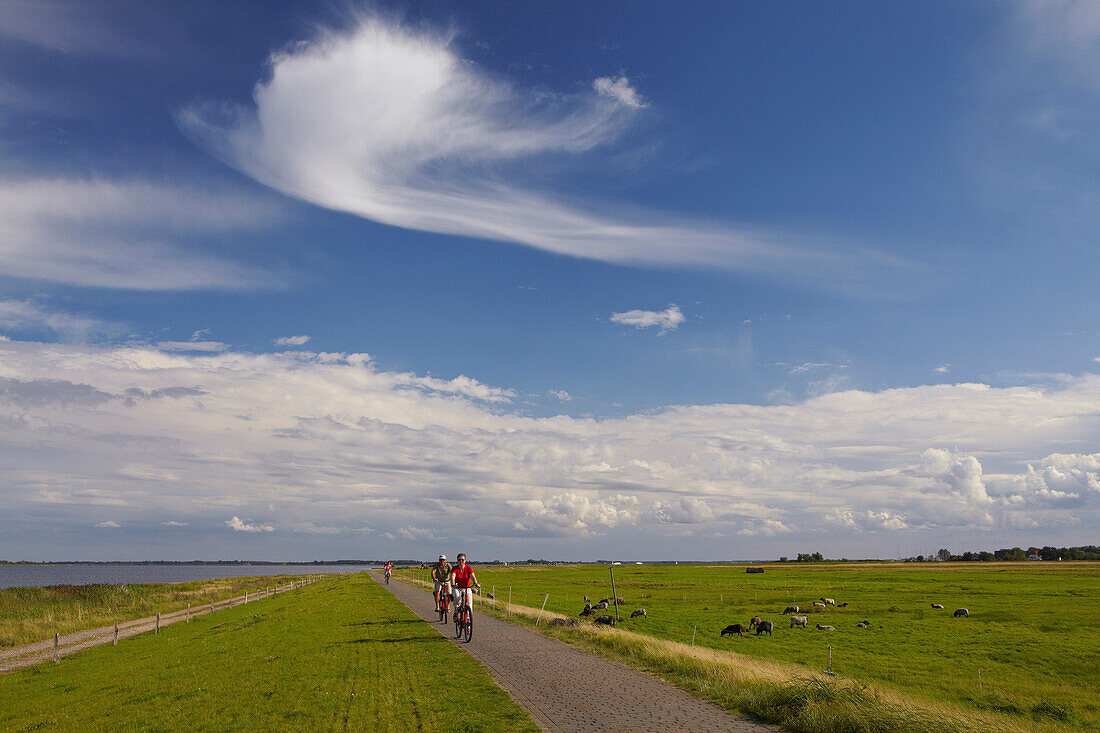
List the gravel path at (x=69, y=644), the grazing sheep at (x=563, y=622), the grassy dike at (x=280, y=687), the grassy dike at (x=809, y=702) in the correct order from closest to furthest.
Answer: the grassy dike at (x=809, y=702)
the grassy dike at (x=280, y=687)
the grazing sheep at (x=563, y=622)
the gravel path at (x=69, y=644)

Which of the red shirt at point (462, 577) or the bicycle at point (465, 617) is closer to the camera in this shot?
the bicycle at point (465, 617)

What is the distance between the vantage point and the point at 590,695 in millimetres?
13953

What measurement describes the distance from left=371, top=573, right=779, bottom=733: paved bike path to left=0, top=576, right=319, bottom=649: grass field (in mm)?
37289

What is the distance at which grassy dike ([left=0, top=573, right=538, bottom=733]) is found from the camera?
42.0ft

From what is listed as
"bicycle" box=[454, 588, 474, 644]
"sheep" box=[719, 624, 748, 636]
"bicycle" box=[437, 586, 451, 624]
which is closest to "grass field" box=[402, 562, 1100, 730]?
"sheep" box=[719, 624, 748, 636]

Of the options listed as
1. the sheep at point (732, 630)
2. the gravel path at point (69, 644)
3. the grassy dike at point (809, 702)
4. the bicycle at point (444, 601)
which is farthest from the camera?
the sheep at point (732, 630)

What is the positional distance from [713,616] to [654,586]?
4422 cm

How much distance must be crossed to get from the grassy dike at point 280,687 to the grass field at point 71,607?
1885cm

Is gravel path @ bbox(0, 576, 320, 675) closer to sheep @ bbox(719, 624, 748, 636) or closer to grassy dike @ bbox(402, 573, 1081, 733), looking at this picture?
grassy dike @ bbox(402, 573, 1081, 733)

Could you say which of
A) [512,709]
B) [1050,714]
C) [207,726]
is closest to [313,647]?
[207,726]

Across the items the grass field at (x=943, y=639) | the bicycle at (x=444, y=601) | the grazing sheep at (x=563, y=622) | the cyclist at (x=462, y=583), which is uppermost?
the cyclist at (x=462, y=583)

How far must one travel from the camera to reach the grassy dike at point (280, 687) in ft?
42.0

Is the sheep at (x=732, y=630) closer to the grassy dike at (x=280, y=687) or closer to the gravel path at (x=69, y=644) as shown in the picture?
the grassy dike at (x=280, y=687)

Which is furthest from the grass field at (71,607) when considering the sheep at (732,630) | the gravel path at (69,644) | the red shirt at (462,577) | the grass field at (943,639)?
the sheep at (732,630)
